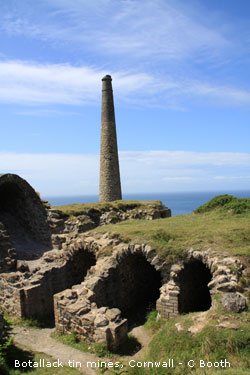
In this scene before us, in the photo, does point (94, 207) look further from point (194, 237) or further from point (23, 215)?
point (194, 237)

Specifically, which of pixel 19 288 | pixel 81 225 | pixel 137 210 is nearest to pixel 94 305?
pixel 19 288

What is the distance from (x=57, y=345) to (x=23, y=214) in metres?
14.6

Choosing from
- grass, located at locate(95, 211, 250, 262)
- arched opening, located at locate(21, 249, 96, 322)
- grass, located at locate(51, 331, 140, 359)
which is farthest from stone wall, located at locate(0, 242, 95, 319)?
grass, located at locate(51, 331, 140, 359)

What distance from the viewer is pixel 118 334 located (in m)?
11.5

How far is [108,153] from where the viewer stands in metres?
33.9

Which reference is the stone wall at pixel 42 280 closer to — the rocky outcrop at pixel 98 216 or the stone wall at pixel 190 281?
the rocky outcrop at pixel 98 216

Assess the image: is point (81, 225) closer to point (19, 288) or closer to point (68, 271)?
point (68, 271)

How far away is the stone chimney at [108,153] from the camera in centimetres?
3378

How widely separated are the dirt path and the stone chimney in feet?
67.7

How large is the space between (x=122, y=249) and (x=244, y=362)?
7.48 m

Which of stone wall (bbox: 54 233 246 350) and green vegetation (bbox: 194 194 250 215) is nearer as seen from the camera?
stone wall (bbox: 54 233 246 350)

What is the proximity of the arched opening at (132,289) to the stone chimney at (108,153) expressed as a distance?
1648 centimetres

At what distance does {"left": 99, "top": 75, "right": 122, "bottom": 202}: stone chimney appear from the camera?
33.8 metres

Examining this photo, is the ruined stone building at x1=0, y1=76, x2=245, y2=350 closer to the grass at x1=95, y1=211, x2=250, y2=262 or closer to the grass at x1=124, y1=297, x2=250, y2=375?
the grass at x1=95, y1=211, x2=250, y2=262
